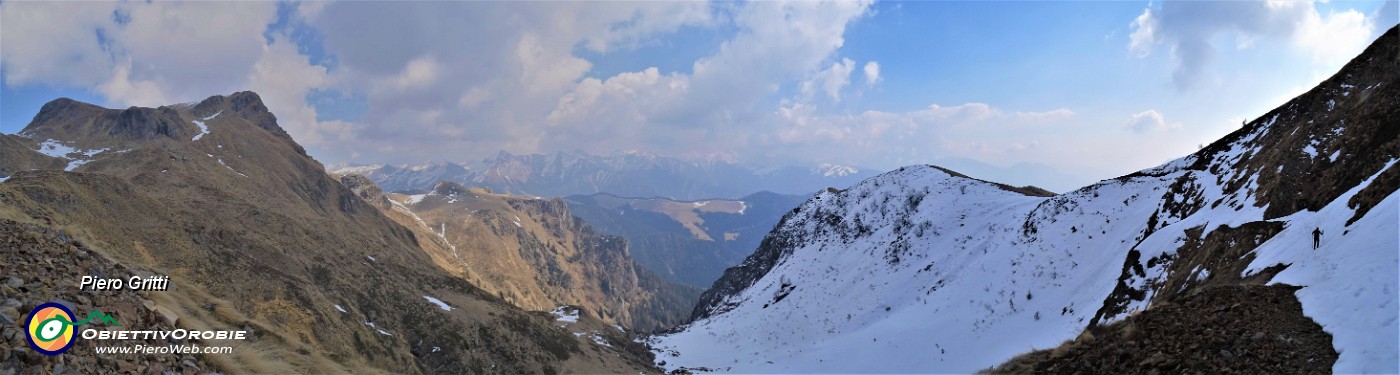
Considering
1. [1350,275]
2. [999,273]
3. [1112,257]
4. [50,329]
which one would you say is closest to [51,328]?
[50,329]

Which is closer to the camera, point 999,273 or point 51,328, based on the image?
point 51,328

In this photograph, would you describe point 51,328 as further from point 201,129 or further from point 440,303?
point 201,129

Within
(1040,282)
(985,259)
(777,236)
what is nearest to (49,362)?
(1040,282)

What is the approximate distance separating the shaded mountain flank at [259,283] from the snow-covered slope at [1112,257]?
16432 millimetres

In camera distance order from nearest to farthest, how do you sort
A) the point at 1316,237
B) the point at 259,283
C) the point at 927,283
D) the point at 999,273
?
the point at 1316,237
the point at 259,283
the point at 999,273
the point at 927,283

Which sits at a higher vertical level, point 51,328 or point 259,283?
point 259,283

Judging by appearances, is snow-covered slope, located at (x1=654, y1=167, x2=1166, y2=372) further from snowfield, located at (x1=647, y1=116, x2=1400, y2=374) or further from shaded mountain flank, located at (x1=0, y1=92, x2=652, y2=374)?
shaded mountain flank, located at (x1=0, y1=92, x2=652, y2=374)

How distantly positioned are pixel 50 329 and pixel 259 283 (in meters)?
30.7

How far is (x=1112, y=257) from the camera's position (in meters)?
26.5

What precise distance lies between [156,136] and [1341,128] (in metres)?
139

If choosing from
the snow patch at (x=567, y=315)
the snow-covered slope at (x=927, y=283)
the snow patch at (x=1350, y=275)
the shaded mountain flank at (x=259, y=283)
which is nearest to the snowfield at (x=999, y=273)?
the snow patch at (x=1350, y=275)

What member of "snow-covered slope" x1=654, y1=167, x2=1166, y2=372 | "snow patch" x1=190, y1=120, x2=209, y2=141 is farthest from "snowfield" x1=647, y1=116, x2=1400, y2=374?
"snow patch" x1=190, y1=120, x2=209, y2=141

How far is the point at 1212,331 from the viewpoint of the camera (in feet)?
28.5

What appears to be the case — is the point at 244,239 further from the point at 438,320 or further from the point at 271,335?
the point at 271,335
